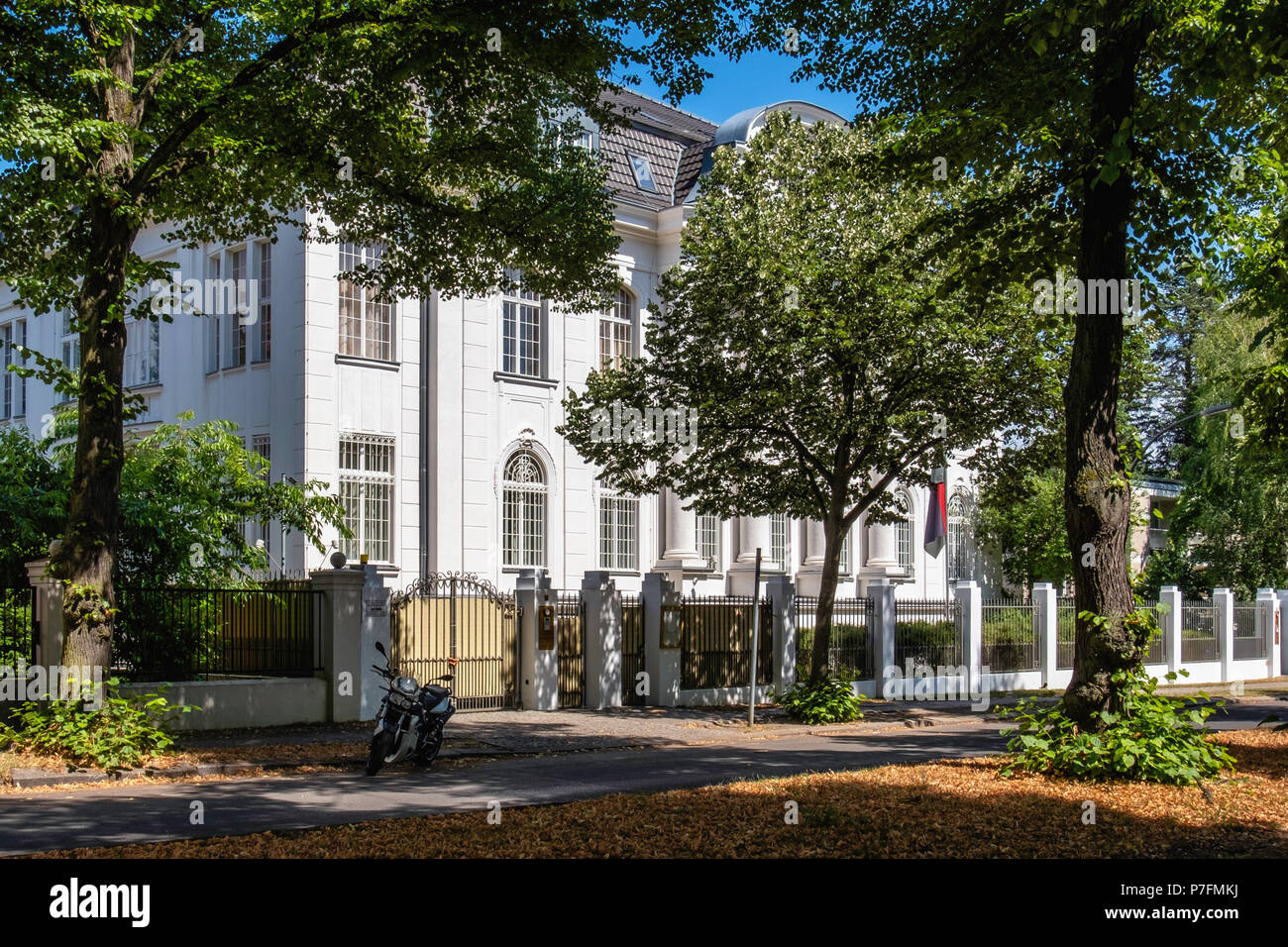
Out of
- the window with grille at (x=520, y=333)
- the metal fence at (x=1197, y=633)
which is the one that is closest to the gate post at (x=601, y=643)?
the window with grille at (x=520, y=333)

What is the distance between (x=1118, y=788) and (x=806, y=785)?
8.40 ft

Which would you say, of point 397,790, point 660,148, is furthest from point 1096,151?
point 660,148

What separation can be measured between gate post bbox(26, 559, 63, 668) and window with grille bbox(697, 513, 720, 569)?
19428 millimetres

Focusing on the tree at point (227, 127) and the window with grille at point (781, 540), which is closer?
the tree at point (227, 127)

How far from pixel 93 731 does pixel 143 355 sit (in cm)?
1860

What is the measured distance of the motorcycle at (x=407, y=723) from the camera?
13.2 m

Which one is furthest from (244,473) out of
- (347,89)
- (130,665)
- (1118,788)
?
(1118,788)

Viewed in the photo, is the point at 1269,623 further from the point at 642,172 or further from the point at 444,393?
the point at 444,393

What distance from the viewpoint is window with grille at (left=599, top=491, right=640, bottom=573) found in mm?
30656

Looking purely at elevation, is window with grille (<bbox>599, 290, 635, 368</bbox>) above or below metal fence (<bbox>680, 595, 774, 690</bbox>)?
above

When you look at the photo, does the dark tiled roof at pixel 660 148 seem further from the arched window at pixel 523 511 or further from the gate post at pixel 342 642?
the gate post at pixel 342 642

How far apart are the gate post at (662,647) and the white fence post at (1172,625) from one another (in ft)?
55.8

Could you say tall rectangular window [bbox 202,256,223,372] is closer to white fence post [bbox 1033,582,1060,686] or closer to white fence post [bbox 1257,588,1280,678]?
white fence post [bbox 1033,582,1060,686]

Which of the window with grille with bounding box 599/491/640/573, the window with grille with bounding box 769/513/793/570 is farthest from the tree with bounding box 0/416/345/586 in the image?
the window with grille with bounding box 769/513/793/570
